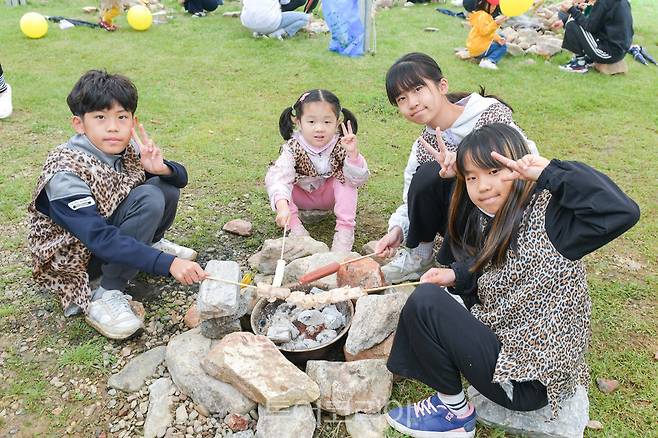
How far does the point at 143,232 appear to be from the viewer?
305cm

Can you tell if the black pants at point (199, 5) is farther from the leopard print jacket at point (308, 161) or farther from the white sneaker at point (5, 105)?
the leopard print jacket at point (308, 161)

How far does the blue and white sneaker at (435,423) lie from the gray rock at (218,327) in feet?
2.94

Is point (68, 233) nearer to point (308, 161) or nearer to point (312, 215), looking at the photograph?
point (308, 161)

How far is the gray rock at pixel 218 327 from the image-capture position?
2744 mm

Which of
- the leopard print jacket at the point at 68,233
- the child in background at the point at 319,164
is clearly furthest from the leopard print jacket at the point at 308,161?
the leopard print jacket at the point at 68,233

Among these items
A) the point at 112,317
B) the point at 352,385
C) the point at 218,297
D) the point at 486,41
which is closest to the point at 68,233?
the point at 112,317

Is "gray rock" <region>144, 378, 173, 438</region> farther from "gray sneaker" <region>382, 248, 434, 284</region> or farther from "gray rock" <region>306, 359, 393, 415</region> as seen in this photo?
"gray sneaker" <region>382, 248, 434, 284</region>

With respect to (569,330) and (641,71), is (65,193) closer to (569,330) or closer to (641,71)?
(569,330)

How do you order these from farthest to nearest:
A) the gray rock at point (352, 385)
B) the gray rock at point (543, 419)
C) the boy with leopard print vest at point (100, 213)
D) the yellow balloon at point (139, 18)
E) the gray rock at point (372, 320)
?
the yellow balloon at point (139, 18) → the boy with leopard print vest at point (100, 213) → the gray rock at point (372, 320) → the gray rock at point (352, 385) → the gray rock at point (543, 419)

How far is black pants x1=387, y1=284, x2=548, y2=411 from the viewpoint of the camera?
7.23 ft

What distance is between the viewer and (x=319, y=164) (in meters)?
3.73

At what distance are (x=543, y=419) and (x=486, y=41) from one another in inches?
249

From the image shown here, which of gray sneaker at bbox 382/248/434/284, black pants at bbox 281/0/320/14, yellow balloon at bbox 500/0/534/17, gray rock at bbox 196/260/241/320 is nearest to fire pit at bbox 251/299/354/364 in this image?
gray rock at bbox 196/260/241/320

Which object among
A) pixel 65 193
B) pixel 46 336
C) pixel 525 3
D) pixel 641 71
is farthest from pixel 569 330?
pixel 641 71
